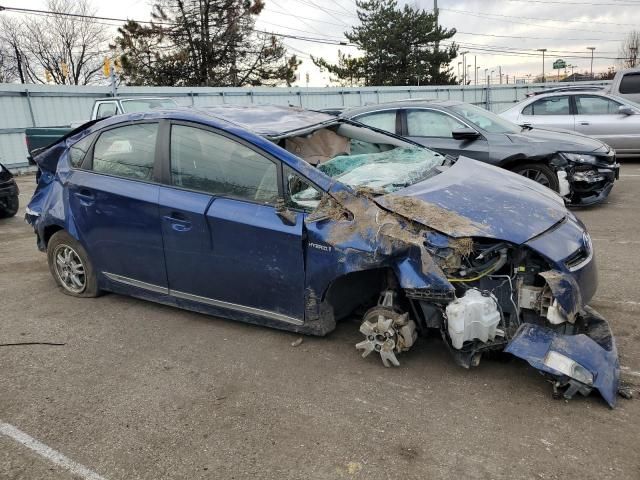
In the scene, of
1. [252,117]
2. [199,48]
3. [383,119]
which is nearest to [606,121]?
[383,119]

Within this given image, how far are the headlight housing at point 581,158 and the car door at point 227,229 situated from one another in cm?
517

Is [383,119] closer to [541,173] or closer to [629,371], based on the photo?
[541,173]

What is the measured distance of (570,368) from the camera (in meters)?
2.95

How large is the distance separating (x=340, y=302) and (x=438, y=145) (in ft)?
14.9

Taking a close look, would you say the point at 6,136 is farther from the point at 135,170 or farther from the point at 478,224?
the point at 478,224


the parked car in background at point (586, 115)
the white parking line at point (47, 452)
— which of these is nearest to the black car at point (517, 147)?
the parked car in background at point (586, 115)

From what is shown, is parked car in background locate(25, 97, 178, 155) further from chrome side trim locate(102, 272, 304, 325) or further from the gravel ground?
the gravel ground

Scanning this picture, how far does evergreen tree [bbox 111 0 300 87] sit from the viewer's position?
3303 cm

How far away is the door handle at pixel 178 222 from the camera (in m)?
3.91

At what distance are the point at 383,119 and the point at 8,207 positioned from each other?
19.9ft

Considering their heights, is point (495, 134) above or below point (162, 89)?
below

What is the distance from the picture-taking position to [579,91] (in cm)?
1057

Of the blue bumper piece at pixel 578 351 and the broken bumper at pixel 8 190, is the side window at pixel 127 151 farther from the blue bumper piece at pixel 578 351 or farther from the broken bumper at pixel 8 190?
the broken bumper at pixel 8 190

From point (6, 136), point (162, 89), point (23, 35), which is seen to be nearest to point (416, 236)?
point (6, 136)
